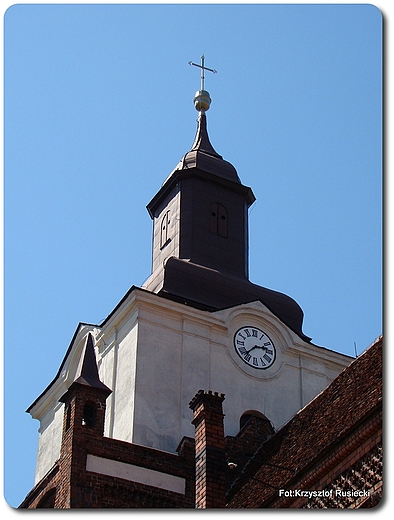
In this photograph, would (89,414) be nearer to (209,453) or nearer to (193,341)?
(209,453)

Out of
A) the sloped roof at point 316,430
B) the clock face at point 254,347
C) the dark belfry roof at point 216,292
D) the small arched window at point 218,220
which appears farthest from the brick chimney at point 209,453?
the small arched window at point 218,220

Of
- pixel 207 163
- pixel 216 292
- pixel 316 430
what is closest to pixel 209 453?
pixel 316 430

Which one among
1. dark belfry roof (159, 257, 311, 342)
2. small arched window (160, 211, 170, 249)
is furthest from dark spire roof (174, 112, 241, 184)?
dark belfry roof (159, 257, 311, 342)

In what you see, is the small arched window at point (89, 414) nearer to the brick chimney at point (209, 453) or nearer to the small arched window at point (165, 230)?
the brick chimney at point (209, 453)

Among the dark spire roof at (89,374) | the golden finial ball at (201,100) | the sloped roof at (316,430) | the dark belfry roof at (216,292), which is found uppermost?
the golden finial ball at (201,100)

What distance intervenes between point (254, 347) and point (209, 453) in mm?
10601

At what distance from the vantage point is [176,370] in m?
32.0

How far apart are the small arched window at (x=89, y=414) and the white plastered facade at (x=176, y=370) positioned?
3709mm

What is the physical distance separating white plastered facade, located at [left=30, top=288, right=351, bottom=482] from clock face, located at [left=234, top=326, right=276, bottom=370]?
147mm

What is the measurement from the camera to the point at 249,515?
15.2m

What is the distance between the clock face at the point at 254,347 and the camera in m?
33.7

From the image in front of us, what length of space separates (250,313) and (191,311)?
2016 millimetres

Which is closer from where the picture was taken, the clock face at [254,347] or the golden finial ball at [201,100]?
the clock face at [254,347]

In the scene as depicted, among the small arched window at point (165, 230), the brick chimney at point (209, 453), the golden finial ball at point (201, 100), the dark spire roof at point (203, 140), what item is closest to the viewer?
the brick chimney at point (209, 453)
